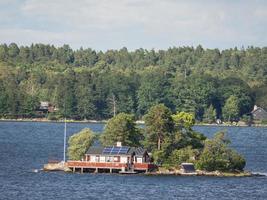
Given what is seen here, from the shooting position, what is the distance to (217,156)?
105 meters

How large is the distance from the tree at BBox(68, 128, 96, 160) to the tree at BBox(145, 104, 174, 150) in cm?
619

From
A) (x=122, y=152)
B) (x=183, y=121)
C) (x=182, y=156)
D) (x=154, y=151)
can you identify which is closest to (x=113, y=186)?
(x=122, y=152)

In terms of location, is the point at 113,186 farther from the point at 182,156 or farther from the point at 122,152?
the point at 182,156

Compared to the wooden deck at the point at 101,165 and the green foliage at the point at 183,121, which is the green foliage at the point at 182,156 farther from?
the green foliage at the point at 183,121

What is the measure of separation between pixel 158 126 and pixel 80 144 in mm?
8768

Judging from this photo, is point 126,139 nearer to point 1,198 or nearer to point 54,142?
point 1,198

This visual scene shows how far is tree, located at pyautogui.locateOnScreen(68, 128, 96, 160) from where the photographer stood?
109 meters

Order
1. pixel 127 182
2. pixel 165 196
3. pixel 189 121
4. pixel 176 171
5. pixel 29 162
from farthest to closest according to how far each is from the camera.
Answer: pixel 29 162 → pixel 189 121 → pixel 176 171 → pixel 127 182 → pixel 165 196

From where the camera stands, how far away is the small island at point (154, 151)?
105750mm

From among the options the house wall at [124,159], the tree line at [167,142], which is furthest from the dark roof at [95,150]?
the house wall at [124,159]

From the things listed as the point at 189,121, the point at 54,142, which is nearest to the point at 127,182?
the point at 189,121

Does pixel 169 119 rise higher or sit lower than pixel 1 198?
higher

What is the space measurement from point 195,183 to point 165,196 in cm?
977

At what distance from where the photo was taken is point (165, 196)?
90.8 meters
